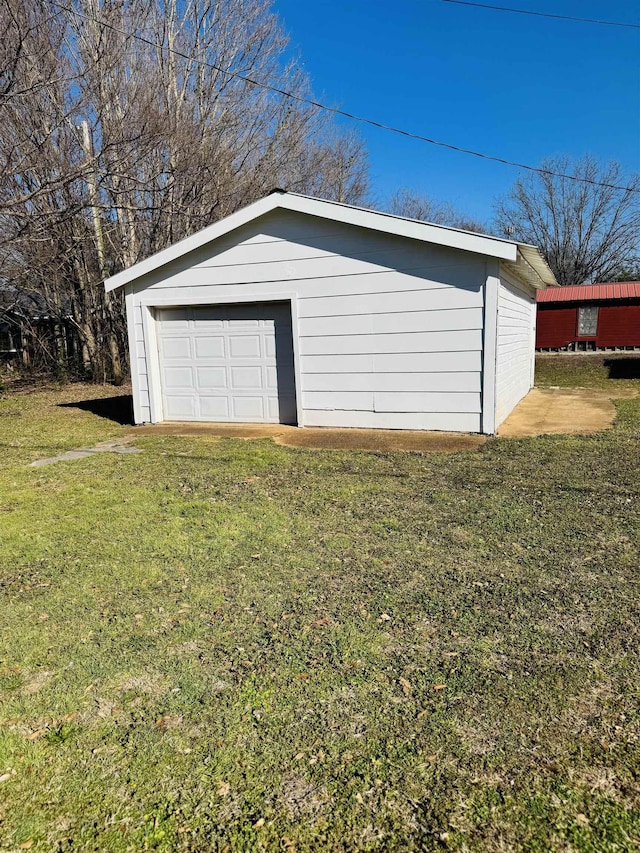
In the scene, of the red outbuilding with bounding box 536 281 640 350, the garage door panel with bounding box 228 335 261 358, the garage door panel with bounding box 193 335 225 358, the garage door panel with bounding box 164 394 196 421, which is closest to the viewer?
the garage door panel with bounding box 228 335 261 358

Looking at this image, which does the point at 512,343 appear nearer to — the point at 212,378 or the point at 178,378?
the point at 212,378

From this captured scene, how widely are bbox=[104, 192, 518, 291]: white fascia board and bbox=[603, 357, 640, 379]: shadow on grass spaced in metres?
11.2

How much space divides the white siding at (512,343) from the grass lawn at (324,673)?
379cm

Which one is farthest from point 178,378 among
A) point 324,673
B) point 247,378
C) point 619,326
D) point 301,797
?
point 619,326

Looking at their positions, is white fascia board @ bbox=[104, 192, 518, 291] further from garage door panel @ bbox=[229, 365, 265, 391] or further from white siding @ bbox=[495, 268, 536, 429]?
garage door panel @ bbox=[229, 365, 265, 391]

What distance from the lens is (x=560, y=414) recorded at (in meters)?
9.66

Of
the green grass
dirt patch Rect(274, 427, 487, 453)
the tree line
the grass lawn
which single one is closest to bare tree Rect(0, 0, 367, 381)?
the tree line

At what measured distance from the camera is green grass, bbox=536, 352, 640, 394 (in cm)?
1498

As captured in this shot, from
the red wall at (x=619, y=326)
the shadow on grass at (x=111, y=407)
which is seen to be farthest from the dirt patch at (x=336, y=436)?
the red wall at (x=619, y=326)

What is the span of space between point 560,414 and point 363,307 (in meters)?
4.24

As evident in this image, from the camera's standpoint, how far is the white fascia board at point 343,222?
7074 mm

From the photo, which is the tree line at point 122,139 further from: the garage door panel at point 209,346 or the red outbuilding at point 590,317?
the red outbuilding at point 590,317

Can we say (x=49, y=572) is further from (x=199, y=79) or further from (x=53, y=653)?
(x=199, y=79)

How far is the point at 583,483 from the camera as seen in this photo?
5.16 meters
